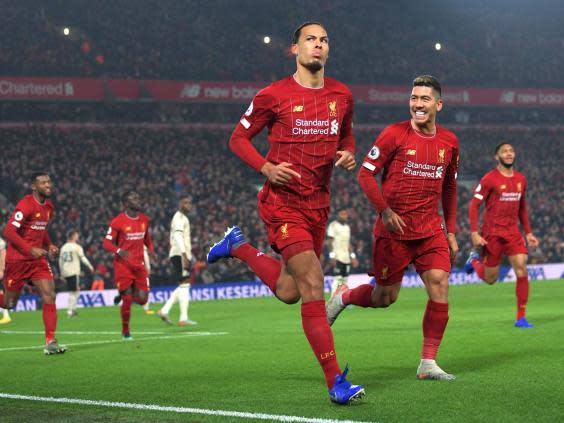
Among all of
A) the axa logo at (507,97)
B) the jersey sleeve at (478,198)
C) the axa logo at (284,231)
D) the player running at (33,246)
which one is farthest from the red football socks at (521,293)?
the axa logo at (507,97)

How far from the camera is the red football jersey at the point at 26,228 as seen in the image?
1342 centimetres

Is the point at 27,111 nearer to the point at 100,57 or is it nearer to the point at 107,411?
the point at 100,57

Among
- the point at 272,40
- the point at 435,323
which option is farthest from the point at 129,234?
the point at 272,40

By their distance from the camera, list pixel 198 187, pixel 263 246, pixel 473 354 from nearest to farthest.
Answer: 1. pixel 473 354
2. pixel 263 246
3. pixel 198 187

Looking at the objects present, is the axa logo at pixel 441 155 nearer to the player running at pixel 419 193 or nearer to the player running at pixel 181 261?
the player running at pixel 419 193

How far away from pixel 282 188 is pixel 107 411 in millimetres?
2160

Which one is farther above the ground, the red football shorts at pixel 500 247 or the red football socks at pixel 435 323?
the red football shorts at pixel 500 247

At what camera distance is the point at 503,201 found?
50.8 feet

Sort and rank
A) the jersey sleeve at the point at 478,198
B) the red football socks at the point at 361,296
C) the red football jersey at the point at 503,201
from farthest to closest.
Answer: the jersey sleeve at the point at 478,198 < the red football jersey at the point at 503,201 < the red football socks at the point at 361,296

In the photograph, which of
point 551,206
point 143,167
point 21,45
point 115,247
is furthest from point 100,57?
point 115,247

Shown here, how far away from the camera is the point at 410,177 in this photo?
365 inches

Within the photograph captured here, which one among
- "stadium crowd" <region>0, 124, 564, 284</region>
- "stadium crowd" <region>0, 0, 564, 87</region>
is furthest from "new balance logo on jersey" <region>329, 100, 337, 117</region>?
"stadium crowd" <region>0, 0, 564, 87</region>

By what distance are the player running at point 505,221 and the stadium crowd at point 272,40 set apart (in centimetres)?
3360

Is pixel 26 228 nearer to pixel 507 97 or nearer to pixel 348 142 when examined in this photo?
→ pixel 348 142
